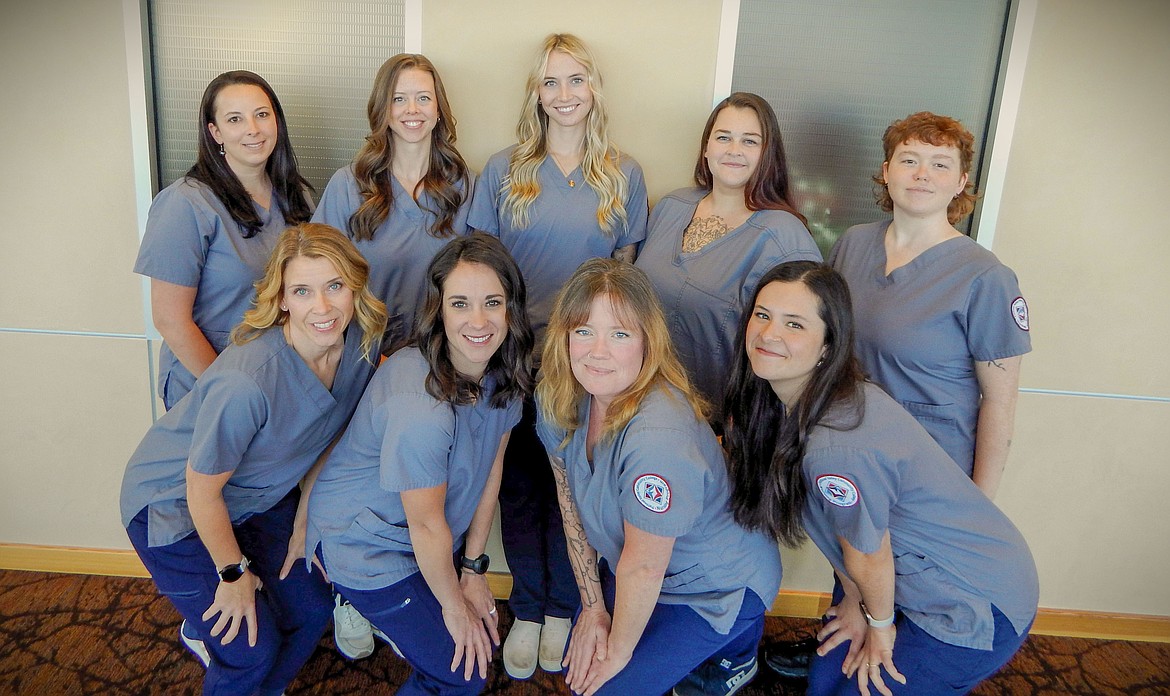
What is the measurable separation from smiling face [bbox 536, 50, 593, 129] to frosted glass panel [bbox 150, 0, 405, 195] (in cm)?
52

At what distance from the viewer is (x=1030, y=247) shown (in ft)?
7.51

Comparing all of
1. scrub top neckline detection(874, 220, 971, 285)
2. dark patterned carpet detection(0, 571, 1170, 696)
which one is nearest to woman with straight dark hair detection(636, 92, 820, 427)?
scrub top neckline detection(874, 220, 971, 285)

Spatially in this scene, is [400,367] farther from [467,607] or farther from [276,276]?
[467,607]

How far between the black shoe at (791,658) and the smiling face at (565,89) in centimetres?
169

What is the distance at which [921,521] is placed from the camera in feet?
4.91

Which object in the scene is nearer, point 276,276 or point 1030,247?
point 276,276

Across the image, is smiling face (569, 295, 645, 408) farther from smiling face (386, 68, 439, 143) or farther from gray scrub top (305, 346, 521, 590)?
smiling face (386, 68, 439, 143)

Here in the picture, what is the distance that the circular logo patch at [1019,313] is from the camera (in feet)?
5.49

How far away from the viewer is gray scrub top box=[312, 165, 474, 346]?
207 centimetres

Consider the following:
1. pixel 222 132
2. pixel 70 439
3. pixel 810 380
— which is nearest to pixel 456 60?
pixel 222 132

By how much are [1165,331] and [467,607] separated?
2310mm

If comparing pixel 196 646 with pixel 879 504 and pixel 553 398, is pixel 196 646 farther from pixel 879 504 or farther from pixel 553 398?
pixel 879 504

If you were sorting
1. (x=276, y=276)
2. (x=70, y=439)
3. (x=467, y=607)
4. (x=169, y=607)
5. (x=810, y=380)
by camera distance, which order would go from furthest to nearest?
(x=70, y=439), (x=169, y=607), (x=467, y=607), (x=276, y=276), (x=810, y=380)

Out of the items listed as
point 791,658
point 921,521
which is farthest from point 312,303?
point 791,658
